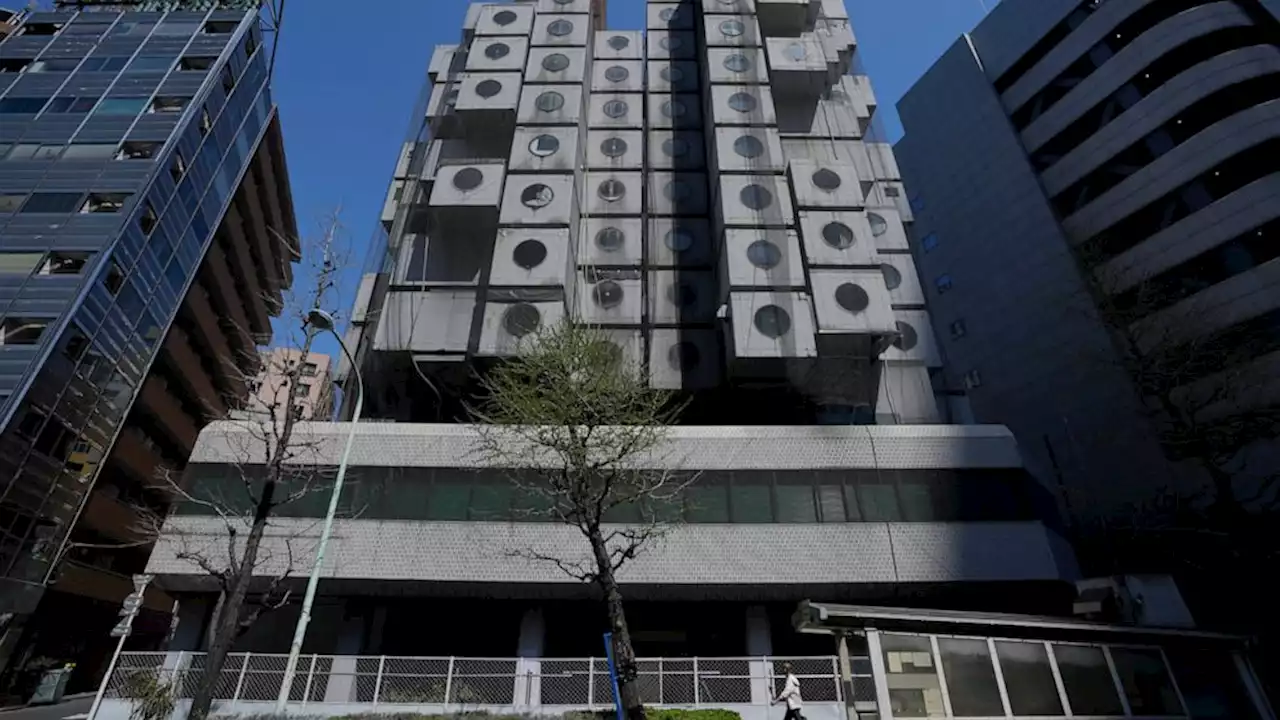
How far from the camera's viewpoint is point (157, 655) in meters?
14.6

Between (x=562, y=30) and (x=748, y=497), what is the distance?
81.9ft

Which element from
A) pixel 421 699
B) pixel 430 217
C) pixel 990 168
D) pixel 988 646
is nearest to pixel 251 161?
pixel 430 217

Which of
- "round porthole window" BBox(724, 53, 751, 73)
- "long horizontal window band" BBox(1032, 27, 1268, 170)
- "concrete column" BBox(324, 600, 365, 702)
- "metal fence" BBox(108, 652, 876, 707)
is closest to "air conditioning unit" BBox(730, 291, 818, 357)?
"metal fence" BBox(108, 652, 876, 707)

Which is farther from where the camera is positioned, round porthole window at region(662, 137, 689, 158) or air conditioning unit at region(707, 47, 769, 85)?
round porthole window at region(662, 137, 689, 158)

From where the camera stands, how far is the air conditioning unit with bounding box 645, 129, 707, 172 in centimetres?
3019

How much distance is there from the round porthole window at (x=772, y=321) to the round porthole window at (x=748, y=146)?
7.82 m

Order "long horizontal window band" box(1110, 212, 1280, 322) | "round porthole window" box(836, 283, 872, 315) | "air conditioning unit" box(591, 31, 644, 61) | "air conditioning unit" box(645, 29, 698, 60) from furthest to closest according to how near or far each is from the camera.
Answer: "air conditioning unit" box(645, 29, 698, 60) → "air conditioning unit" box(591, 31, 644, 61) → "long horizontal window band" box(1110, 212, 1280, 322) → "round porthole window" box(836, 283, 872, 315)

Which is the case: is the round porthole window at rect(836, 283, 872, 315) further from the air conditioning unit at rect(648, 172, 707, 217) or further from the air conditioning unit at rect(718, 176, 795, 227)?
the air conditioning unit at rect(648, 172, 707, 217)

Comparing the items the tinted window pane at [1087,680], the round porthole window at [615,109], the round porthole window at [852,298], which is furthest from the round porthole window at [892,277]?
the tinted window pane at [1087,680]

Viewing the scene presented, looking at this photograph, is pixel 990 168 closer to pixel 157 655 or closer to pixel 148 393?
pixel 157 655

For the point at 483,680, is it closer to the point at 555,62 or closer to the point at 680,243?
the point at 680,243

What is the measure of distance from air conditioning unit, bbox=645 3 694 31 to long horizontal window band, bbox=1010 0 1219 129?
18026 mm

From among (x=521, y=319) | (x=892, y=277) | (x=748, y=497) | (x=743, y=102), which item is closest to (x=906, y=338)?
(x=892, y=277)

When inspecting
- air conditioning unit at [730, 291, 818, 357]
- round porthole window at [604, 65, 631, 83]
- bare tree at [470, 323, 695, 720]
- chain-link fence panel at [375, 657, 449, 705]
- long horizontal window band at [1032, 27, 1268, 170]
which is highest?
round porthole window at [604, 65, 631, 83]
